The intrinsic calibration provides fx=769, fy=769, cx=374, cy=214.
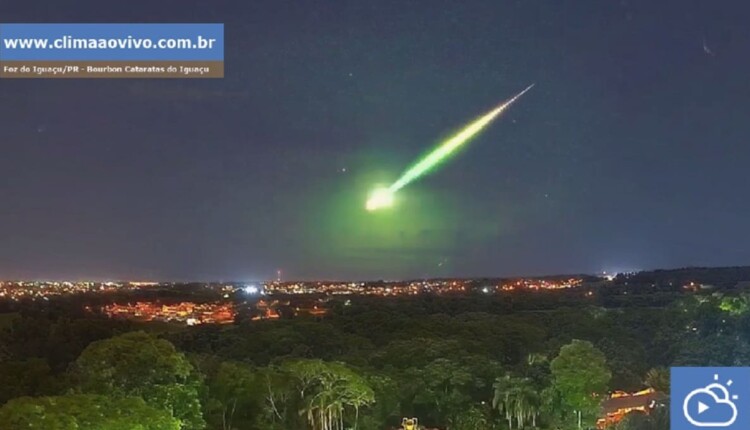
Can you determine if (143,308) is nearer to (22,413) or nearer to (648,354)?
(22,413)

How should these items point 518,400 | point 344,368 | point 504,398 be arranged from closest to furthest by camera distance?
point 518,400 → point 344,368 → point 504,398

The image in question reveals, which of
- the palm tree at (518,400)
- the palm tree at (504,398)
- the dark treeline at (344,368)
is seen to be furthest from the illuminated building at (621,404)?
the palm tree at (504,398)

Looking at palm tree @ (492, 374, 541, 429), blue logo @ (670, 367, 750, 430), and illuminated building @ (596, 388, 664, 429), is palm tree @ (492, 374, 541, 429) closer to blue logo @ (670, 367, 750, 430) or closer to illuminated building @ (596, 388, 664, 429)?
illuminated building @ (596, 388, 664, 429)

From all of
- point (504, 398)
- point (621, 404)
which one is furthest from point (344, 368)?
point (621, 404)

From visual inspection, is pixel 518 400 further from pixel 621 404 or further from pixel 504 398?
pixel 621 404

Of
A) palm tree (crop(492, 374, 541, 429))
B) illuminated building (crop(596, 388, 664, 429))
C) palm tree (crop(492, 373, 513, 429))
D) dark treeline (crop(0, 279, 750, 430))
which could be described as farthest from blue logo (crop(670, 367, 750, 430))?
palm tree (crop(492, 373, 513, 429))

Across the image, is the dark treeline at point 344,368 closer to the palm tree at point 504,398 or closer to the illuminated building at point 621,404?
the palm tree at point 504,398

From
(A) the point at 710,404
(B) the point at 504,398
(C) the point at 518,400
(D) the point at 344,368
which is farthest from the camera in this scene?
(B) the point at 504,398

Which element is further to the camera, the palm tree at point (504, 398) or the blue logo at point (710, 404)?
the palm tree at point (504, 398)

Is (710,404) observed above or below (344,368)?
above
